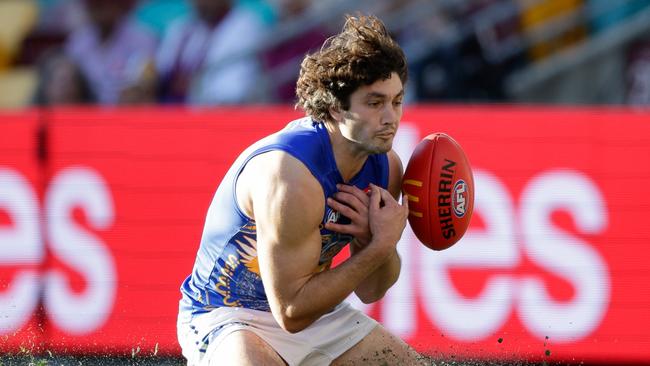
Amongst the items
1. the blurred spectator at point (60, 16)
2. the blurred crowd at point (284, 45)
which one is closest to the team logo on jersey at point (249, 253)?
the blurred crowd at point (284, 45)

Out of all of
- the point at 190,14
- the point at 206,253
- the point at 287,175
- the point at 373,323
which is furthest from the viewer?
the point at 190,14

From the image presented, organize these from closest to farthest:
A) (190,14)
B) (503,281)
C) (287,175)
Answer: (287,175)
(503,281)
(190,14)

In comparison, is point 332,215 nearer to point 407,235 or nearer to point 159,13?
point 407,235

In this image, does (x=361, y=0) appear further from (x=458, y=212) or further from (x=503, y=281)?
(x=458, y=212)

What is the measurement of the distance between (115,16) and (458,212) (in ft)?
21.2

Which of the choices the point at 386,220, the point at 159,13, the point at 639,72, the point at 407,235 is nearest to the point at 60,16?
the point at 159,13

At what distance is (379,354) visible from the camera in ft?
14.8

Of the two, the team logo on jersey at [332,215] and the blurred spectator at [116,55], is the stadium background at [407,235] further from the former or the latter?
the blurred spectator at [116,55]

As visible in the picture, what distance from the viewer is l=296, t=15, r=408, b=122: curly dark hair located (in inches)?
160

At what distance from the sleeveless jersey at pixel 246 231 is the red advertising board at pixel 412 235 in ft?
7.87

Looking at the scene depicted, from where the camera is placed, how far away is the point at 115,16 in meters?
10.2

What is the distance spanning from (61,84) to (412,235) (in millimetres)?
4732

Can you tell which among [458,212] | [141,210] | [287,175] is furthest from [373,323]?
[141,210]

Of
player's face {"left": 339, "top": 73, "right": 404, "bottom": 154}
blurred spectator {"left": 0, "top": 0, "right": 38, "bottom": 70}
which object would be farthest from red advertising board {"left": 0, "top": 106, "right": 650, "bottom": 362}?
blurred spectator {"left": 0, "top": 0, "right": 38, "bottom": 70}
